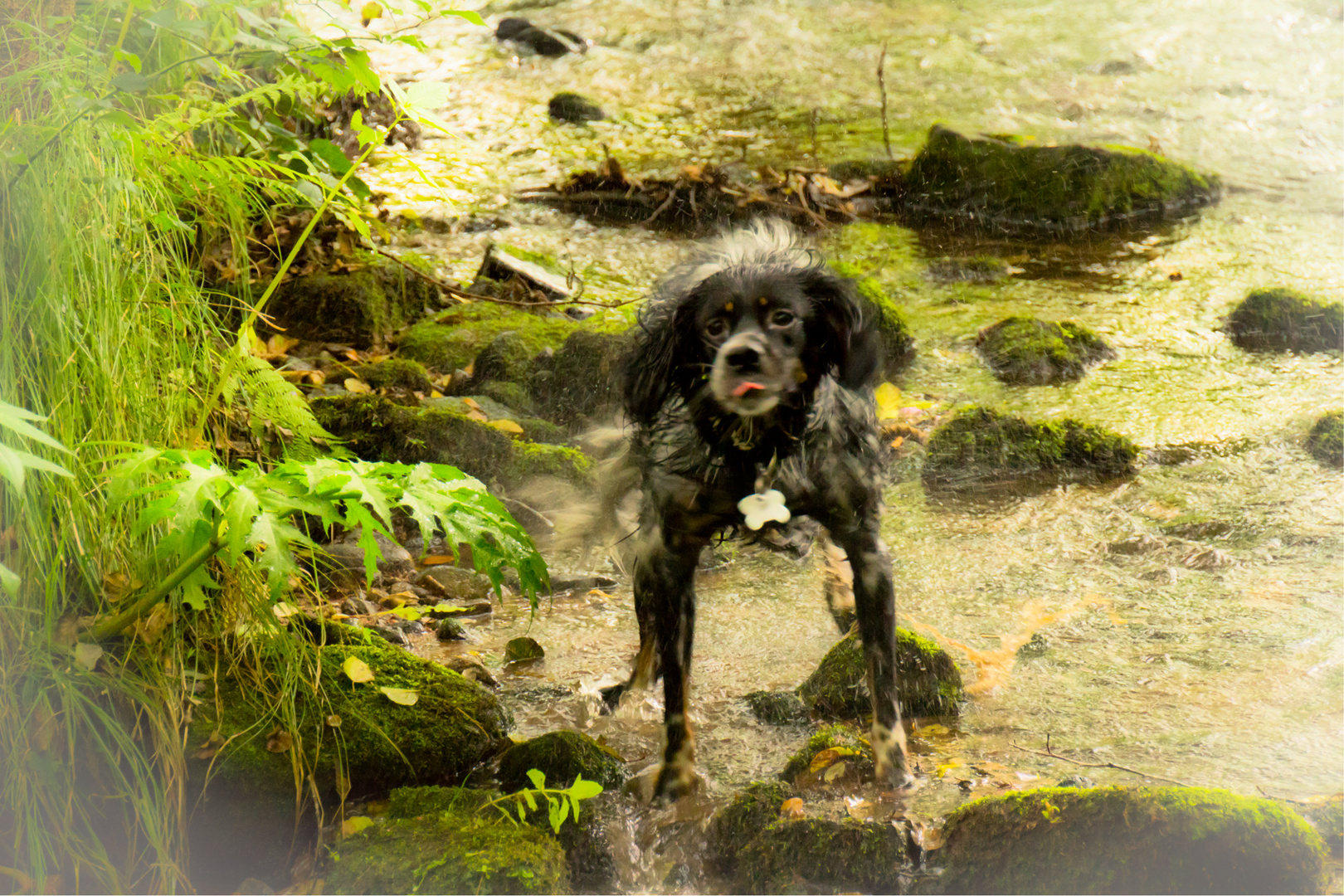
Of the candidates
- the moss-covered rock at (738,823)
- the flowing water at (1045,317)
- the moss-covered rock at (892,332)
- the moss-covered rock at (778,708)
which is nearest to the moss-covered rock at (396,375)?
the flowing water at (1045,317)

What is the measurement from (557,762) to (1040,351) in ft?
13.9

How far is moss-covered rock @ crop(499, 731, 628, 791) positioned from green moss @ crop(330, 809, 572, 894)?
271 mm

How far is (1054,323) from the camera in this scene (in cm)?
665

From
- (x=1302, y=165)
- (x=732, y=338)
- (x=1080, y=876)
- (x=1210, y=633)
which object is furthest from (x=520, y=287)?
(x=1302, y=165)

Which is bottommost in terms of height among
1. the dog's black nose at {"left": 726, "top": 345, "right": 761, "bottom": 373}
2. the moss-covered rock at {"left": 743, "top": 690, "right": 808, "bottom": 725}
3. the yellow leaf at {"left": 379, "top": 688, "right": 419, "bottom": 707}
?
the moss-covered rock at {"left": 743, "top": 690, "right": 808, "bottom": 725}

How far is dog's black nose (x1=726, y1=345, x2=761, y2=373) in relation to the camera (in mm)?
3059

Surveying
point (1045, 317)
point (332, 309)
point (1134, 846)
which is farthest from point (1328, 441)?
point (332, 309)

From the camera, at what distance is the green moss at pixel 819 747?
10.9ft

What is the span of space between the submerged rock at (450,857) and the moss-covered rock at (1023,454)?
3033 mm

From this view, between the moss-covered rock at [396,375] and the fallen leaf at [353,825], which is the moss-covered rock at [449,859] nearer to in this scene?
the fallen leaf at [353,825]

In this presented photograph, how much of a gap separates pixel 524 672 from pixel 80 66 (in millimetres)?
2365

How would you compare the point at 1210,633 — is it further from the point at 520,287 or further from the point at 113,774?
the point at 520,287

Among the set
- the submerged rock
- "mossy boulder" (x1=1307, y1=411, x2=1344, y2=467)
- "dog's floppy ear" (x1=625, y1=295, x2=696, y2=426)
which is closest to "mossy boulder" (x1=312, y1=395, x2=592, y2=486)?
"dog's floppy ear" (x1=625, y1=295, x2=696, y2=426)

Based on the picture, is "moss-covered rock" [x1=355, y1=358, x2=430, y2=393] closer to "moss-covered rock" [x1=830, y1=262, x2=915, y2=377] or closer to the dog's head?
"moss-covered rock" [x1=830, y1=262, x2=915, y2=377]
